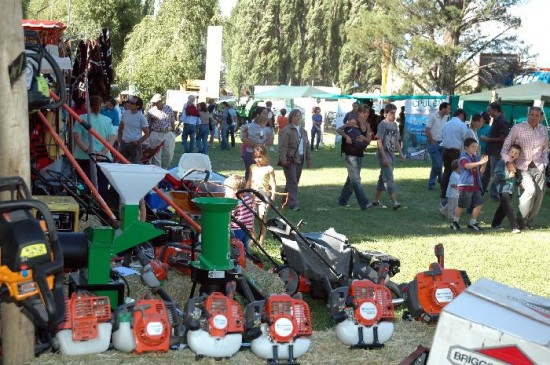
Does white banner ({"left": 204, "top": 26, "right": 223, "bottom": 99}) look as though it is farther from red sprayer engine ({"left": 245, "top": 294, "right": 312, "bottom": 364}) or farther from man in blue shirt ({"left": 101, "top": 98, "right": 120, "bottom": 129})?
red sprayer engine ({"left": 245, "top": 294, "right": 312, "bottom": 364})

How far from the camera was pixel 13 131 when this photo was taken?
15.3 feet

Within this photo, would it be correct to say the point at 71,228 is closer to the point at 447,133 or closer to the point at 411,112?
the point at 447,133

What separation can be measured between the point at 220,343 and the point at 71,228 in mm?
2760

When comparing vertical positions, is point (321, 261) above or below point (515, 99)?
below

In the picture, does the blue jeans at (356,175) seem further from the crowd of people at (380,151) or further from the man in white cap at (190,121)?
the man in white cap at (190,121)

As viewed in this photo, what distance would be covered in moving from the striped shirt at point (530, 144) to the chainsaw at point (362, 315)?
708 centimetres

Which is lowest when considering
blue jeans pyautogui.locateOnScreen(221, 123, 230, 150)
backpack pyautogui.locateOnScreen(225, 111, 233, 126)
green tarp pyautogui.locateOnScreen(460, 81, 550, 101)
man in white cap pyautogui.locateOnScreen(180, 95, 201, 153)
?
blue jeans pyautogui.locateOnScreen(221, 123, 230, 150)

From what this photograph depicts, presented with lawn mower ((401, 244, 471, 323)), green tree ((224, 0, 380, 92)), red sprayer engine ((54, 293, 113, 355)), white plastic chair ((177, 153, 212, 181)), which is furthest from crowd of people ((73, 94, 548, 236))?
green tree ((224, 0, 380, 92))

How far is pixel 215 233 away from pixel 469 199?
7.08 meters

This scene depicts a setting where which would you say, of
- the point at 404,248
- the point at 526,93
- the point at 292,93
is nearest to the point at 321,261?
the point at 404,248

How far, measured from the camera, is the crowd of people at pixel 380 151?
11047 millimetres

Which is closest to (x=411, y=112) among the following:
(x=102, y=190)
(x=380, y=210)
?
(x=380, y=210)

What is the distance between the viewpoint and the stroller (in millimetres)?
6730

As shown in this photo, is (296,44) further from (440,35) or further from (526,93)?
(526,93)
